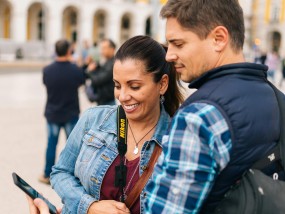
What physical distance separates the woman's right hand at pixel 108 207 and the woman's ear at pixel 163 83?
1.92 feet

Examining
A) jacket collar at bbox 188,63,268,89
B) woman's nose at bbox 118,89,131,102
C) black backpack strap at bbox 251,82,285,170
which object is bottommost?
black backpack strap at bbox 251,82,285,170

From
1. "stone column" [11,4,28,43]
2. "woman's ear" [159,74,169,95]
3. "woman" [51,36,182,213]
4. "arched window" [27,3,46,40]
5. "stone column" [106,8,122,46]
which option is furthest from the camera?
"stone column" [106,8,122,46]

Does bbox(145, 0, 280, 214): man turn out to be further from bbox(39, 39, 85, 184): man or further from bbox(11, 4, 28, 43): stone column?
bbox(11, 4, 28, 43): stone column

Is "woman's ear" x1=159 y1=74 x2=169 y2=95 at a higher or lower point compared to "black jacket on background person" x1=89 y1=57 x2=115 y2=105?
higher

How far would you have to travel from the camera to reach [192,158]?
1354 millimetres

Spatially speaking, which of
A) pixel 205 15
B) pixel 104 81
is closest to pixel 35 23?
pixel 104 81

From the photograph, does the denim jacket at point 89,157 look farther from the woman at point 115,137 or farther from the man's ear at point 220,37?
the man's ear at point 220,37

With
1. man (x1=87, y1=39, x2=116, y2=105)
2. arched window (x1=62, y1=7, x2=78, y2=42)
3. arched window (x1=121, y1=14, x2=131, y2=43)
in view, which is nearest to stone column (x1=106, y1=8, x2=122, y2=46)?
arched window (x1=62, y1=7, x2=78, y2=42)

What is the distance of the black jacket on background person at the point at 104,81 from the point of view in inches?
259

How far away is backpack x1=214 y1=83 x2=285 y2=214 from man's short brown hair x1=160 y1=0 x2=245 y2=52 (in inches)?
18.4

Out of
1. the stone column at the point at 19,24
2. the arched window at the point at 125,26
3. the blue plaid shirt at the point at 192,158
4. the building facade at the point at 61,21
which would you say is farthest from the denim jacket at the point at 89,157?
the arched window at the point at 125,26

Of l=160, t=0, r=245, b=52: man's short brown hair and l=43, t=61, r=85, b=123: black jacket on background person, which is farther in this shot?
l=43, t=61, r=85, b=123: black jacket on background person

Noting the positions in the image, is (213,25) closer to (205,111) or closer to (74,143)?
(205,111)

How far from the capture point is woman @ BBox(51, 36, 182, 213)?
2025 millimetres
